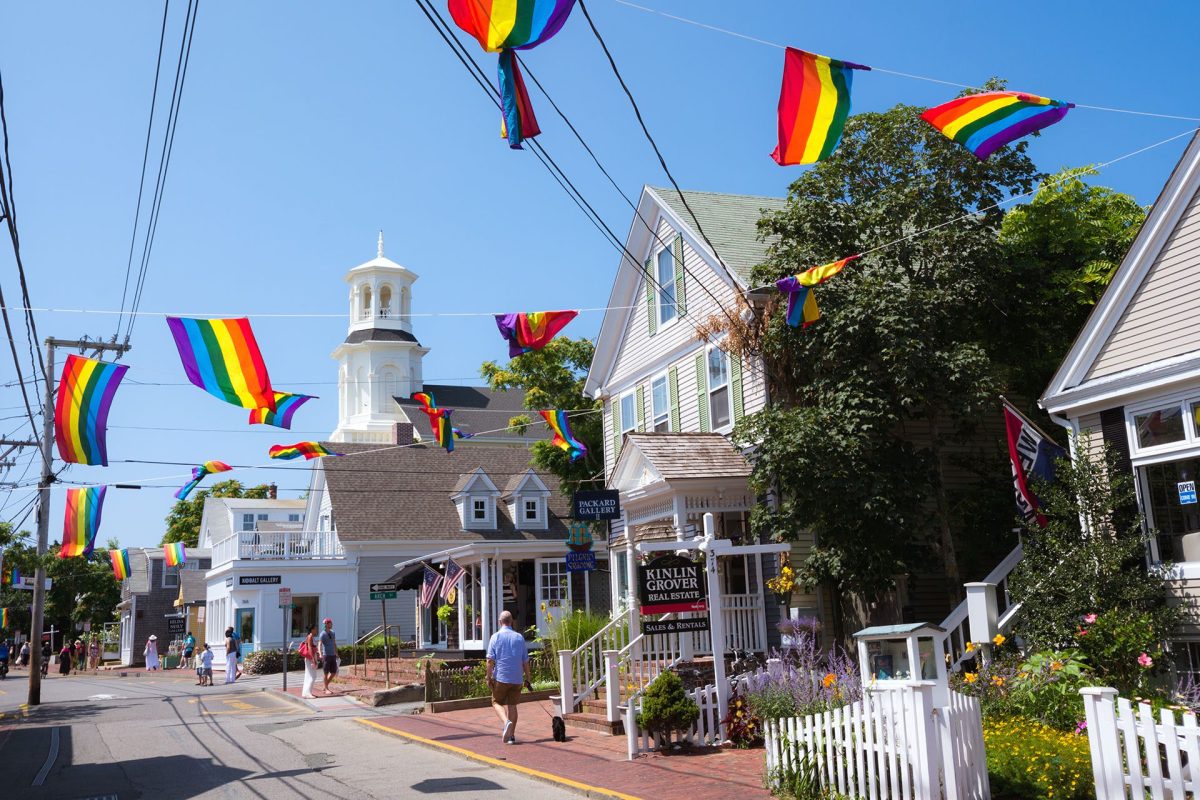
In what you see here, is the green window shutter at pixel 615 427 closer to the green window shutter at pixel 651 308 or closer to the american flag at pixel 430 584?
the green window shutter at pixel 651 308

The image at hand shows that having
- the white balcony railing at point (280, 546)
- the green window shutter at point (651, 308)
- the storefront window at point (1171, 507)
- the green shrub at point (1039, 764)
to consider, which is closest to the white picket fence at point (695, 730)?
the green shrub at point (1039, 764)

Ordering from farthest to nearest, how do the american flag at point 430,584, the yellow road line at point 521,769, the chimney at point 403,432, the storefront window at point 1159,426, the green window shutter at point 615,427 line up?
the chimney at point 403,432, the american flag at point 430,584, the green window shutter at point 615,427, the storefront window at point 1159,426, the yellow road line at point 521,769

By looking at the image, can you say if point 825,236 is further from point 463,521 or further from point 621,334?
point 463,521

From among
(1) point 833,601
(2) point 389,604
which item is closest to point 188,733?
(1) point 833,601

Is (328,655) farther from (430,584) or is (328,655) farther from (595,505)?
(595,505)

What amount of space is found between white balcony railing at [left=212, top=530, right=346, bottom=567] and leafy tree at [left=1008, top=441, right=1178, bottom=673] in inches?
1189

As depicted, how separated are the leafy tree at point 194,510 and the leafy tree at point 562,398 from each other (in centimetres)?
4596

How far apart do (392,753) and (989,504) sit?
10468mm

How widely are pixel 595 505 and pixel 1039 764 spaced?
38.4 ft

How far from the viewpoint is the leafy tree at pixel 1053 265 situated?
17.8m

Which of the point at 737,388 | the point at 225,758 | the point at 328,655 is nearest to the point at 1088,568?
the point at 737,388

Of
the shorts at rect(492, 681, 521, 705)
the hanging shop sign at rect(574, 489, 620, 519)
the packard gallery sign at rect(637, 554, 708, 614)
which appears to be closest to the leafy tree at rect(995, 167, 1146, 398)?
the hanging shop sign at rect(574, 489, 620, 519)

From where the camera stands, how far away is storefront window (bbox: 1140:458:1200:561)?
40.1 ft

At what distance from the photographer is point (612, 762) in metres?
12.1
